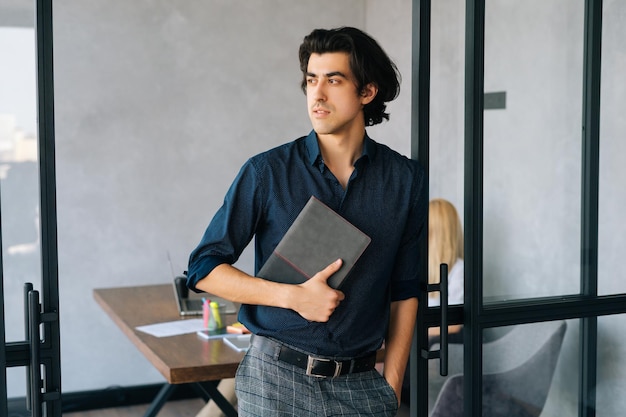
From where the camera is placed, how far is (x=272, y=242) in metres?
2.08

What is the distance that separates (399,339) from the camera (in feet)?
7.34

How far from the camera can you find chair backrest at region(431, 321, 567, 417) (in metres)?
2.59

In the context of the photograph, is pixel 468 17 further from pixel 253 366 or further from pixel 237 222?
pixel 253 366

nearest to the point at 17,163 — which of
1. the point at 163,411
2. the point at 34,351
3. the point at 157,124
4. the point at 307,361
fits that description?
the point at 34,351

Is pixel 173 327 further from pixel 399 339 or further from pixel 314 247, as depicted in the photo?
pixel 314 247

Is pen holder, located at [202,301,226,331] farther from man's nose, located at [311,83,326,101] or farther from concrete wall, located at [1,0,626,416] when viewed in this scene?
man's nose, located at [311,83,326,101]

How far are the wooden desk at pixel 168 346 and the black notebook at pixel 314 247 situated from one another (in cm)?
104

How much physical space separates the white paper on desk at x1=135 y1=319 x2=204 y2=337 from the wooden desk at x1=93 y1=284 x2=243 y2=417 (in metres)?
0.05

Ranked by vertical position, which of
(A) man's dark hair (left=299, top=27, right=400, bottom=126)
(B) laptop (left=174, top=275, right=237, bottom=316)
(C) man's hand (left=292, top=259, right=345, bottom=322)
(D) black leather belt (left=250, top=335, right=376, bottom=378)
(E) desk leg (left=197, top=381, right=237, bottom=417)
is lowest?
(E) desk leg (left=197, top=381, right=237, bottom=417)

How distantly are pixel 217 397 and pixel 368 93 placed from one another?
6.67ft

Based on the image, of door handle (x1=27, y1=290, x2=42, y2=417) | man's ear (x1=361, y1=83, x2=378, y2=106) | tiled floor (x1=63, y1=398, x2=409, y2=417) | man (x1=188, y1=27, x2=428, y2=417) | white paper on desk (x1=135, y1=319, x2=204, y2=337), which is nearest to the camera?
door handle (x1=27, y1=290, x2=42, y2=417)

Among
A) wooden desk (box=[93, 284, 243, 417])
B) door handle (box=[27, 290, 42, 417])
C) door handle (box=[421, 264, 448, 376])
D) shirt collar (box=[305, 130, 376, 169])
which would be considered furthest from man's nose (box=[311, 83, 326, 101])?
wooden desk (box=[93, 284, 243, 417])

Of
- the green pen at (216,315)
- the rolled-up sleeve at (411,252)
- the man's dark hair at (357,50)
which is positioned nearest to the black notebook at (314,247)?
the rolled-up sleeve at (411,252)

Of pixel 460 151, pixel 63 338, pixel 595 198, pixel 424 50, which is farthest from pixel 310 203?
pixel 63 338
